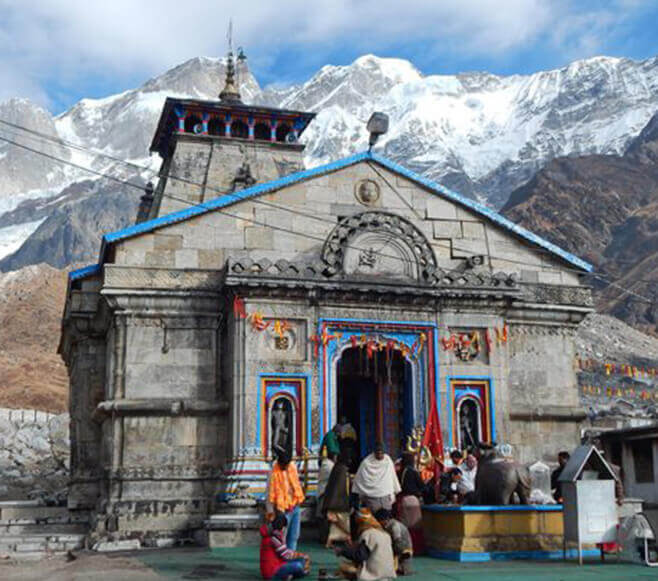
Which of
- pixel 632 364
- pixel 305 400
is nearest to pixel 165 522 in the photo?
pixel 305 400

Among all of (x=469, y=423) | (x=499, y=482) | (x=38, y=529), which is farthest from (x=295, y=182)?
(x=38, y=529)

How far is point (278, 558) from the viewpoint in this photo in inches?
519

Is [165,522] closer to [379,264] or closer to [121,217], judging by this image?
[379,264]

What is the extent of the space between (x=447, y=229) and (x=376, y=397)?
4427mm

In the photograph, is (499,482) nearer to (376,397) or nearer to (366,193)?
(376,397)

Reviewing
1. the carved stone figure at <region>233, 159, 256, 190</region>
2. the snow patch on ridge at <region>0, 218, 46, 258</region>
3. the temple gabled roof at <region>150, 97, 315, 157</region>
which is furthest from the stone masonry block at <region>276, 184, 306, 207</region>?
the snow patch on ridge at <region>0, 218, 46, 258</region>

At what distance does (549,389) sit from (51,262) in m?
142

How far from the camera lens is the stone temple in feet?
66.5

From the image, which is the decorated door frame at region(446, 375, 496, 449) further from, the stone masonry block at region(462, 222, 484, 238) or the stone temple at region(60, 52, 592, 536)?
the stone masonry block at region(462, 222, 484, 238)

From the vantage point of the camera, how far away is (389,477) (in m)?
15.5

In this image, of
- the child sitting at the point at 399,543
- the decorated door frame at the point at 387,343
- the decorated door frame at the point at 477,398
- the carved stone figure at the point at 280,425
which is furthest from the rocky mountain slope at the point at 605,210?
the child sitting at the point at 399,543

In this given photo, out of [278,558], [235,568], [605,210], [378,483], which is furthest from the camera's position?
[605,210]

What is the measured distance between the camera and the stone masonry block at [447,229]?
75.2 feet

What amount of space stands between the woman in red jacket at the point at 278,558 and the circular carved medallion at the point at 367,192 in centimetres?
1077
